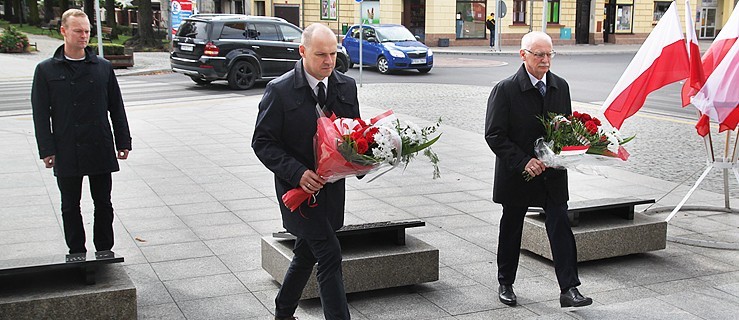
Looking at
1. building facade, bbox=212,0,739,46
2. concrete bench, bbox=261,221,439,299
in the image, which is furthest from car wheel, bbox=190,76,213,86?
building facade, bbox=212,0,739,46

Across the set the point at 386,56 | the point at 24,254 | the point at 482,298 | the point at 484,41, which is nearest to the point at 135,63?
the point at 386,56

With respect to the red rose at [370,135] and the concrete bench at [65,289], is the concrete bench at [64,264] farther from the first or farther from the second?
the red rose at [370,135]

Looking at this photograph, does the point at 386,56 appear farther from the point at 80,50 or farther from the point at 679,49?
the point at 80,50

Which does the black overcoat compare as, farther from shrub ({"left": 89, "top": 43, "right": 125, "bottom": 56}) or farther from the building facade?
the building facade

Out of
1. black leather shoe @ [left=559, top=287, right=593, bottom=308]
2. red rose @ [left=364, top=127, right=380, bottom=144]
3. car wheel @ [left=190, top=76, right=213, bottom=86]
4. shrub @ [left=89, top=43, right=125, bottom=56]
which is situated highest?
red rose @ [left=364, top=127, right=380, bottom=144]

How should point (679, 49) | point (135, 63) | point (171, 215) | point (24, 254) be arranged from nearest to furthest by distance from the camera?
point (24, 254) < point (679, 49) < point (171, 215) < point (135, 63)

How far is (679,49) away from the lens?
7.29 m

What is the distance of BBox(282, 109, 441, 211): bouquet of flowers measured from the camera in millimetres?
4164

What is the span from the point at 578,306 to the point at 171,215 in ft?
14.3

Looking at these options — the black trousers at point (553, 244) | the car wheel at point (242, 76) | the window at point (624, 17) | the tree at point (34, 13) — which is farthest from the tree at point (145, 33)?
the black trousers at point (553, 244)

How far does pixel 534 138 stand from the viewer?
17.9 ft

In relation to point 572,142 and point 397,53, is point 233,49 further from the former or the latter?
point 572,142

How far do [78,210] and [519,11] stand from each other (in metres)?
41.3

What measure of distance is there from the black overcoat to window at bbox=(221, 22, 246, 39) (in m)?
16.3
